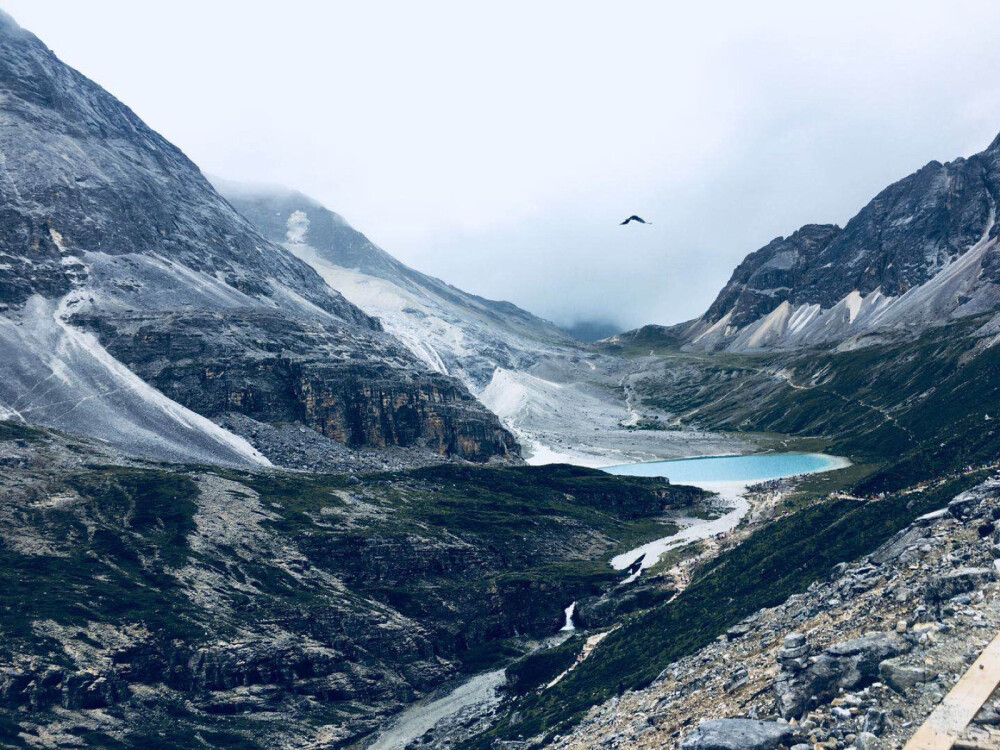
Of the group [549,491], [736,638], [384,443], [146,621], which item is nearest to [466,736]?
[736,638]

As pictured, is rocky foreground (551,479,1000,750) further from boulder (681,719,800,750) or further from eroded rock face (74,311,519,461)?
eroded rock face (74,311,519,461)

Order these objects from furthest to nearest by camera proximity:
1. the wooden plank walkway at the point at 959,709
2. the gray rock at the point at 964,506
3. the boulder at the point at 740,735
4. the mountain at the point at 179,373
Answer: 1. the mountain at the point at 179,373
2. the gray rock at the point at 964,506
3. the boulder at the point at 740,735
4. the wooden plank walkway at the point at 959,709

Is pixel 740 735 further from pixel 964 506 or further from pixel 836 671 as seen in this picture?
pixel 964 506

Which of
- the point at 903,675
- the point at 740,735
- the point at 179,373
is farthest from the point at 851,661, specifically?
the point at 179,373

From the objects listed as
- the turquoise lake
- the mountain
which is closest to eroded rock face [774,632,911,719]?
the mountain

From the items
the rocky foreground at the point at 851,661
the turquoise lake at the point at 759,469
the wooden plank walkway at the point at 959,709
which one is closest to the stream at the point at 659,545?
the turquoise lake at the point at 759,469

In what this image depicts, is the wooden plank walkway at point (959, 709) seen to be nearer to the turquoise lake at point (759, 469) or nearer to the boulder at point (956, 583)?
the boulder at point (956, 583)
